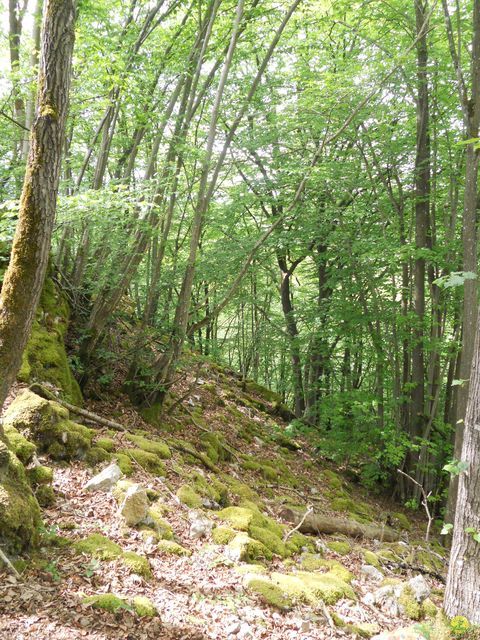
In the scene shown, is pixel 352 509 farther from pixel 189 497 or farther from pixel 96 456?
pixel 96 456

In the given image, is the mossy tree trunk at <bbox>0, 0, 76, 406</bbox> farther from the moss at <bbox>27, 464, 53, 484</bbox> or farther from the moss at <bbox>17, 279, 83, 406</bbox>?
the moss at <bbox>17, 279, 83, 406</bbox>

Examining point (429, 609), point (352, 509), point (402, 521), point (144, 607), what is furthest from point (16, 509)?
point (402, 521)

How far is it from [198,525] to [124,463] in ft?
3.79

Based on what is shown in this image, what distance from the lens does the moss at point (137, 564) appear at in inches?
135

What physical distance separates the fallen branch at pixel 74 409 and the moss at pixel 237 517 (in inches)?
79.5

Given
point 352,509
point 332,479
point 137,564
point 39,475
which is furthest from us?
point 332,479

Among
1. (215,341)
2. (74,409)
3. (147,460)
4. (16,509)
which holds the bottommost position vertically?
(147,460)

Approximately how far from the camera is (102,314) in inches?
292

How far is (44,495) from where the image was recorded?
12.8ft

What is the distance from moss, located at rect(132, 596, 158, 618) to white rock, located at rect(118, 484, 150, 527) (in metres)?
0.97

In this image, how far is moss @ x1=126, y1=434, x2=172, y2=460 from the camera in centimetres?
586

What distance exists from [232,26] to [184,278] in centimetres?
418

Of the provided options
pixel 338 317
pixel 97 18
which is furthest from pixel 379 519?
pixel 97 18

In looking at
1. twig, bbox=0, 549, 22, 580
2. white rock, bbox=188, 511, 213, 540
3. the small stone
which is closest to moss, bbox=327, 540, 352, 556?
white rock, bbox=188, 511, 213, 540
